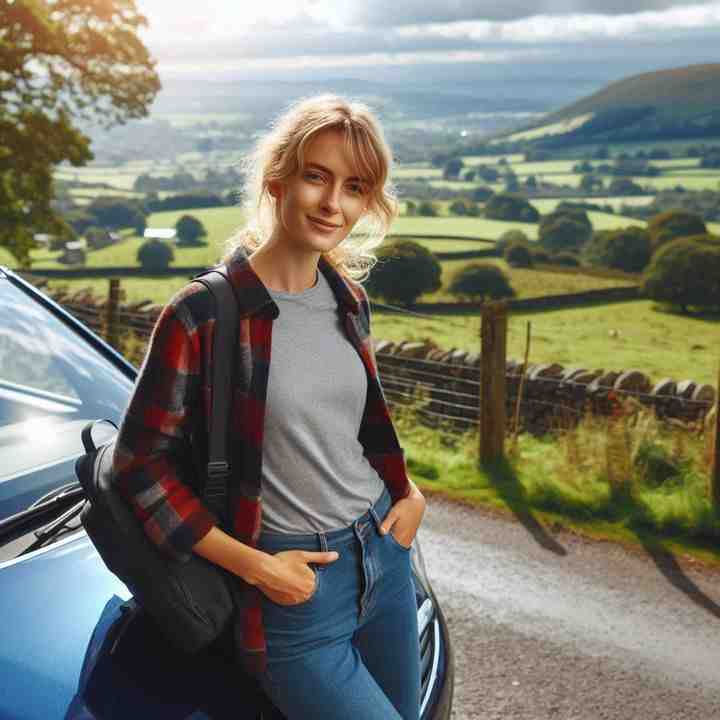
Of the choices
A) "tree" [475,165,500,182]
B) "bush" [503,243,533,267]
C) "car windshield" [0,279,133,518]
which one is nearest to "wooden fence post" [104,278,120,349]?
"car windshield" [0,279,133,518]

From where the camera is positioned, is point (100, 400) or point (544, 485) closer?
point (100, 400)

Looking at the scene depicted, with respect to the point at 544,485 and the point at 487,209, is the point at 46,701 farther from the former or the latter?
the point at 487,209

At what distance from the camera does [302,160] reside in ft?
5.95

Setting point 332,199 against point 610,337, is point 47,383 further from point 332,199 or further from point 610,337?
point 610,337

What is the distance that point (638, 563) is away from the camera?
5.07 meters

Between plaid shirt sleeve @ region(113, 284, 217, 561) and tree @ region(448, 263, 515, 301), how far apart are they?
4339cm

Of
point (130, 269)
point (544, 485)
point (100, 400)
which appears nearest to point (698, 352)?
point (130, 269)

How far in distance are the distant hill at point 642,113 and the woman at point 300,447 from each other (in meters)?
119

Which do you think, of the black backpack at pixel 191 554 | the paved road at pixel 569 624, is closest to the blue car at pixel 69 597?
the black backpack at pixel 191 554

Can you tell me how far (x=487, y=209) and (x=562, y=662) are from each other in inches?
3055

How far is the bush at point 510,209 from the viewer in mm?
77438

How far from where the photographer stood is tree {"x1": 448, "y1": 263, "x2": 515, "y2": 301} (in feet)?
151

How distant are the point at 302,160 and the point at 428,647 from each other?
4.35 ft

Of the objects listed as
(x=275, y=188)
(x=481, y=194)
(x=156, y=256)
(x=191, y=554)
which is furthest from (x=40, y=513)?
(x=481, y=194)
